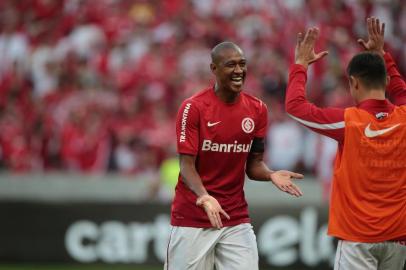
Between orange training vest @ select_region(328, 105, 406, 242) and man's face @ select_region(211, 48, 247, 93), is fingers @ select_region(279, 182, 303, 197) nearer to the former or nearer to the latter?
orange training vest @ select_region(328, 105, 406, 242)

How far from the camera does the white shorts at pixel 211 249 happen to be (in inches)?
281

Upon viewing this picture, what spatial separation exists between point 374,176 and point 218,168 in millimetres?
1290

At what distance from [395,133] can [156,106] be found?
9063 mm

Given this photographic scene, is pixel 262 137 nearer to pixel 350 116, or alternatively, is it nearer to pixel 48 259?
pixel 350 116

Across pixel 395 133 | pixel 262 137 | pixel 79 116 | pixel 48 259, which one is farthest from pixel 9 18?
pixel 395 133

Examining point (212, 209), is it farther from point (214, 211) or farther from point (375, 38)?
point (375, 38)

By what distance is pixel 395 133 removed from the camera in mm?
6496

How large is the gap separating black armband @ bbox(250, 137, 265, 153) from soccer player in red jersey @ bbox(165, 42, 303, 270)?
71 mm

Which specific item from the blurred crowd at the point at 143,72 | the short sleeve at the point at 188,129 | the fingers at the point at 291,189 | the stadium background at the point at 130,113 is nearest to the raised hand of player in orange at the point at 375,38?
the fingers at the point at 291,189

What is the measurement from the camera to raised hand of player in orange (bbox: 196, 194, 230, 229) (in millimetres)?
6523

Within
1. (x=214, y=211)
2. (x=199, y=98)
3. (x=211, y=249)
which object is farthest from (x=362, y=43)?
(x=211, y=249)

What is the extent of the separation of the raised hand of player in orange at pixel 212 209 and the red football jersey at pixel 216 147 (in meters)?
0.44

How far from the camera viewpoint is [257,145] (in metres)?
7.41

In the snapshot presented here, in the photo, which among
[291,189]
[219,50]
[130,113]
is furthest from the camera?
[130,113]
